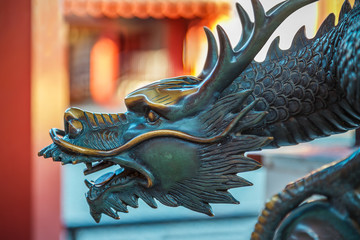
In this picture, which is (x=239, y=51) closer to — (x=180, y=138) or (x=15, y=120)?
(x=180, y=138)

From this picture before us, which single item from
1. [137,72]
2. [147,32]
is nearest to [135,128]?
[137,72]

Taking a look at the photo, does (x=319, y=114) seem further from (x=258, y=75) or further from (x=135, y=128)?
(x=135, y=128)

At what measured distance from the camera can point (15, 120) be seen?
1.94 metres

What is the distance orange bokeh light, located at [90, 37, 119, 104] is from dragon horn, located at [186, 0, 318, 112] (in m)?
6.68

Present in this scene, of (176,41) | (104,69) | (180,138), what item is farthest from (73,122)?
(104,69)

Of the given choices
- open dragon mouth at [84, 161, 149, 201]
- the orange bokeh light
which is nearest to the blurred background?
open dragon mouth at [84, 161, 149, 201]

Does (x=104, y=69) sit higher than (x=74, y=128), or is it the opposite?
(x=104, y=69)

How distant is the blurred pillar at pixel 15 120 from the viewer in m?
1.92

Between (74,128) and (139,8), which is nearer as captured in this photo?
(74,128)

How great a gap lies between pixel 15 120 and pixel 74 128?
A: 157 centimetres

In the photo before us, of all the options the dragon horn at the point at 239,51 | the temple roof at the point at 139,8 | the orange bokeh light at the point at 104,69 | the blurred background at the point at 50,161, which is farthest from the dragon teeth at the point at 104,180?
the orange bokeh light at the point at 104,69

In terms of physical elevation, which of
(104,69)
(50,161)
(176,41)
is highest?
(176,41)

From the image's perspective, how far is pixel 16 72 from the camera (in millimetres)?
1927

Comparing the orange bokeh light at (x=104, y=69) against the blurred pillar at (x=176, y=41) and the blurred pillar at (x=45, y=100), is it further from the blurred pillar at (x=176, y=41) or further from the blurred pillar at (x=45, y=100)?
the blurred pillar at (x=45, y=100)
